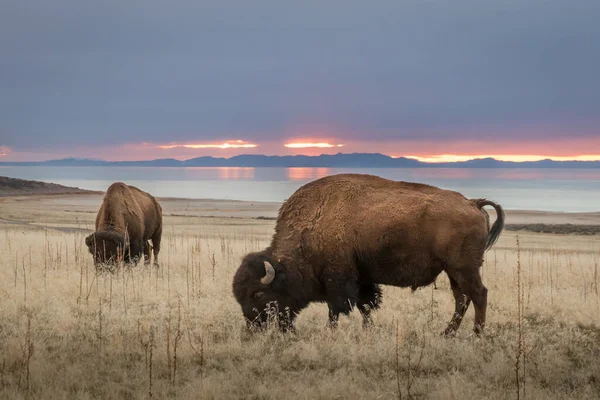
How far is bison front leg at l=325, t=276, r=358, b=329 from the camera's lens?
9.02 m

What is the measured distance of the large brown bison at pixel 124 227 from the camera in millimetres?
13578

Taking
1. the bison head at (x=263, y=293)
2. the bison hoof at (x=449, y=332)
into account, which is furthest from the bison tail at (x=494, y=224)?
the bison head at (x=263, y=293)

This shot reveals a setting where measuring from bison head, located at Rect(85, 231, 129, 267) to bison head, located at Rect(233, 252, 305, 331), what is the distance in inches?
214

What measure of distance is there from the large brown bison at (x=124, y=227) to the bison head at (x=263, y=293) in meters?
4.99

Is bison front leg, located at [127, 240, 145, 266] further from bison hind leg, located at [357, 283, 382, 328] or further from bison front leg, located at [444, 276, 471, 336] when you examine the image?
bison front leg, located at [444, 276, 471, 336]

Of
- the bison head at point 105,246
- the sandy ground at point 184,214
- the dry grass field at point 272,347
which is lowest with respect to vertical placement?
the sandy ground at point 184,214

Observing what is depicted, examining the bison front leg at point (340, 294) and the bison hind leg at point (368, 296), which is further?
the bison hind leg at point (368, 296)

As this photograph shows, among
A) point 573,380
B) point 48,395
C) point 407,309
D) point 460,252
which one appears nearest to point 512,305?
point 407,309

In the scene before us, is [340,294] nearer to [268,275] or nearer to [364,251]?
[364,251]

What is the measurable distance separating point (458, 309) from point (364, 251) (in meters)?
1.61

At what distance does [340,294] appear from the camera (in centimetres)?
906

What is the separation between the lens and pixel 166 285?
12.6 metres

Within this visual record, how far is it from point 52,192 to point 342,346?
87579 millimetres

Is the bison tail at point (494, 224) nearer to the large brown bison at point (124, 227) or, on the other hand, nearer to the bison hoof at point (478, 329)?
the bison hoof at point (478, 329)
